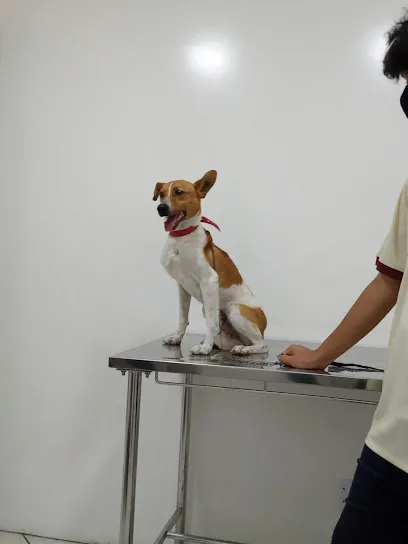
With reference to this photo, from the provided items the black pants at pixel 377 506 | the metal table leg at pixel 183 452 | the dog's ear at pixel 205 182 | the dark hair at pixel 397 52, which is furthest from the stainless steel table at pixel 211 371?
the dark hair at pixel 397 52

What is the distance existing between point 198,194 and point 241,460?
0.80m

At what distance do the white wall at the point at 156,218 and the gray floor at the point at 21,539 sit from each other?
0.09 ft

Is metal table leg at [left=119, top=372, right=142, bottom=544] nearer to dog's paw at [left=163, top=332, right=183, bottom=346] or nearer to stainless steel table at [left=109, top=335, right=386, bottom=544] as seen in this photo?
stainless steel table at [left=109, top=335, right=386, bottom=544]

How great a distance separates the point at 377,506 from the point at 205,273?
592 mm

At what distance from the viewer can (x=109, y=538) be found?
1589 mm

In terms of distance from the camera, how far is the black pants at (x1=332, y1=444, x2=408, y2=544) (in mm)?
734

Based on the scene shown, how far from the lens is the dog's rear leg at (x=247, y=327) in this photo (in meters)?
1.18

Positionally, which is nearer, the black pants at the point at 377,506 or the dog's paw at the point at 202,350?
the black pants at the point at 377,506

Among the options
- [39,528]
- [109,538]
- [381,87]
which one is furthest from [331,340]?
[39,528]

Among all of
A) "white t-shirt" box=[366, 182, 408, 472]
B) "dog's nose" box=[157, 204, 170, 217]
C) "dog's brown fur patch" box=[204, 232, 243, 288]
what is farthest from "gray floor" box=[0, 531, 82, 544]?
"white t-shirt" box=[366, 182, 408, 472]

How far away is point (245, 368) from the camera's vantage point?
3.35 feet

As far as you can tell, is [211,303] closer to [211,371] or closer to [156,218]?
[211,371]

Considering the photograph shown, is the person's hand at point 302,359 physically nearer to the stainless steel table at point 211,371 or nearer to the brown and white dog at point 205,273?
the stainless steel table at point 211,371

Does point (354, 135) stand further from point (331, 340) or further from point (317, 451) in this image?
point (317, 451)
